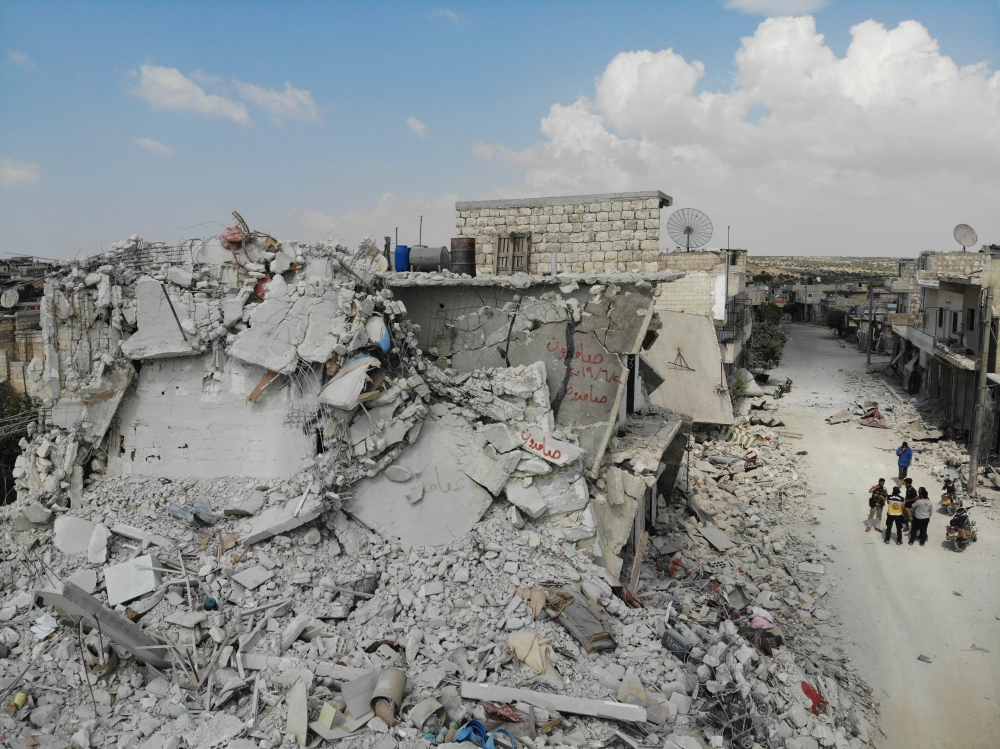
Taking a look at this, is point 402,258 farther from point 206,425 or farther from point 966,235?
point 966,235

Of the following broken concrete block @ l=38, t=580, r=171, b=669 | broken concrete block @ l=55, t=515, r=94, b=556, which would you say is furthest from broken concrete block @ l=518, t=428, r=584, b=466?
broken concrete block @ l=55, t=515, r=94, b=556

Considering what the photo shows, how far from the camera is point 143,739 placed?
569cm

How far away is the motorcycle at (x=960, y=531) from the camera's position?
11.6 m

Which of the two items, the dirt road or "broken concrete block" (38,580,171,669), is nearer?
"broken concrete block" (38,580,171,669)

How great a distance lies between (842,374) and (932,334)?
5.54 m

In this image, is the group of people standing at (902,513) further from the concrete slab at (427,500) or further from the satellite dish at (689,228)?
the satellite dish at (689,228)

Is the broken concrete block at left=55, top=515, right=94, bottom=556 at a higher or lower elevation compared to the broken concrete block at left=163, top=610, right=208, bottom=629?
higher

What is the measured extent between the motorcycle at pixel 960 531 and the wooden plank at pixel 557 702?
868cm

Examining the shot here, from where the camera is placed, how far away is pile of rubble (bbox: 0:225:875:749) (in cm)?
603

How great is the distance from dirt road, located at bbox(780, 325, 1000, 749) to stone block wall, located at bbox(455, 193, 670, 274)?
19.8 feet

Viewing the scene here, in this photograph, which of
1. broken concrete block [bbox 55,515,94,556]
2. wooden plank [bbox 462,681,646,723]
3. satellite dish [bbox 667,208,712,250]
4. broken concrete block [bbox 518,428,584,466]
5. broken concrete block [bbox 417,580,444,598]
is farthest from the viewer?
satellite dish [bbox 667,208,712,250]

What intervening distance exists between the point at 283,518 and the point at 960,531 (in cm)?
1108

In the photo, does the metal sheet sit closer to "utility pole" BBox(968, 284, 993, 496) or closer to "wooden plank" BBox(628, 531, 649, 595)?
"utility pole" BBox(968, 284, 993, 496)

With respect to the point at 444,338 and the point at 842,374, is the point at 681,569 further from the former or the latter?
the point at 842,374
